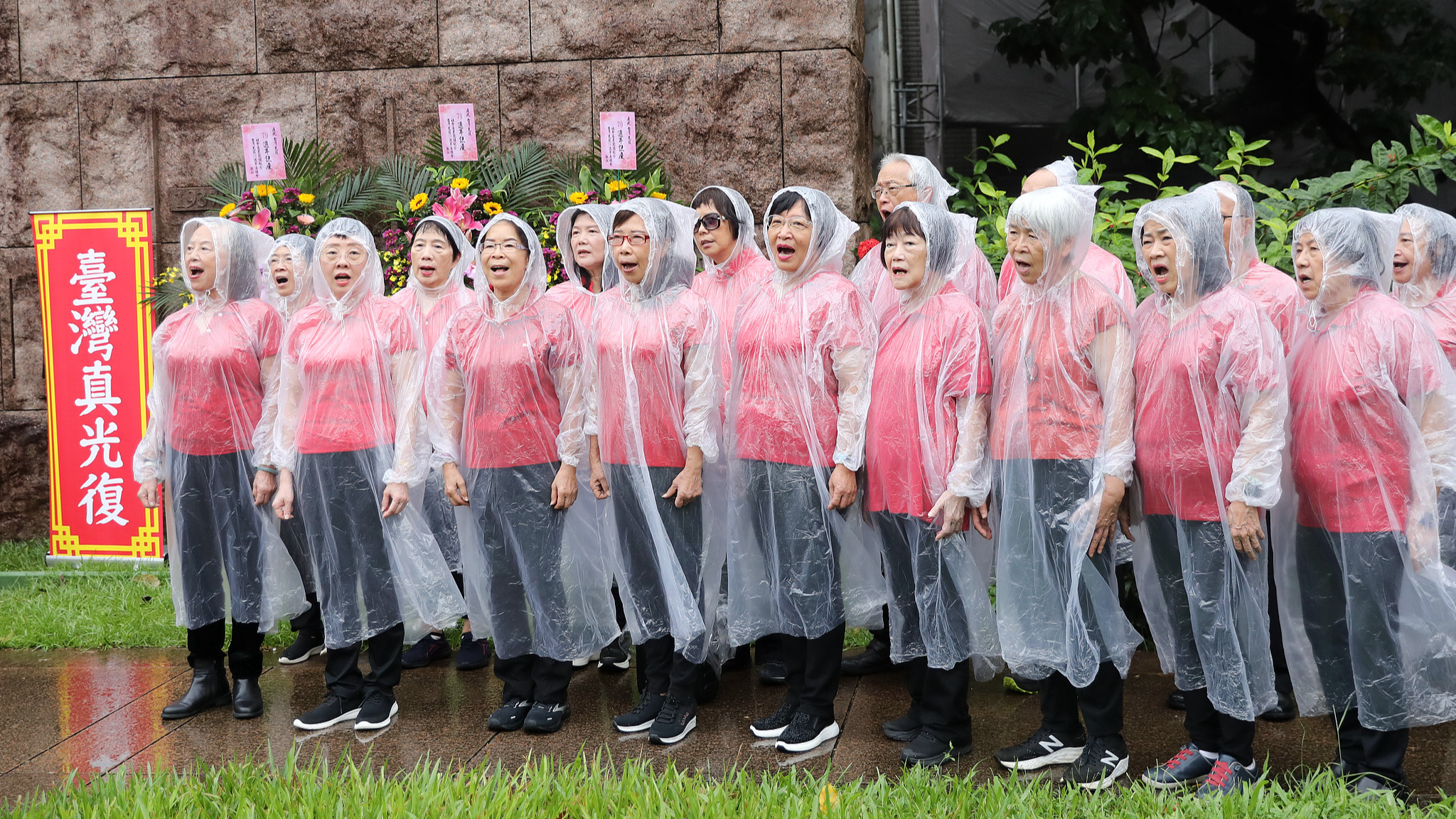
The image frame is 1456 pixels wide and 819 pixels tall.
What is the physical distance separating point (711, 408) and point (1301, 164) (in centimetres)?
480

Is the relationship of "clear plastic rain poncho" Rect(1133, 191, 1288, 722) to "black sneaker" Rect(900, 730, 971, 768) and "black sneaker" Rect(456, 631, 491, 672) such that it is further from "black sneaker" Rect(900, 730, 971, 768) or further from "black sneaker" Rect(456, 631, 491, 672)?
"black sneaker" Rect(456, 631, 491, 672)

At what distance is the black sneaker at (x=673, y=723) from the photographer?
3.63 meters

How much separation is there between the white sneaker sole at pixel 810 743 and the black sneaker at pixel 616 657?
1.06 meters

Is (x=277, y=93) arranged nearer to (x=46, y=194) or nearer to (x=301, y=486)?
(x=46, y=194)

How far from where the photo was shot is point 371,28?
6.78 m

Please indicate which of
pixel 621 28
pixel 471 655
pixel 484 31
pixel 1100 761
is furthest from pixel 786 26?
pixel 1100 761

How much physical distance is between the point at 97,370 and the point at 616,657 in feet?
12.1

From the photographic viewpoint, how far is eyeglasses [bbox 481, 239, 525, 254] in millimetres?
3750

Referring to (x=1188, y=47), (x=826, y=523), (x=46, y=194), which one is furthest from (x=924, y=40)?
(x=46, y=194)

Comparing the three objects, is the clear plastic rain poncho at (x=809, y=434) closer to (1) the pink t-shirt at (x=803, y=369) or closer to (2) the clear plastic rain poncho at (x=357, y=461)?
(1) the pink t-shirt at (x=803, y=369)

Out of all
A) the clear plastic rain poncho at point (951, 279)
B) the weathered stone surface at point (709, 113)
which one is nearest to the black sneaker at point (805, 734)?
the clear plastic rain poncho at point (951, 279)

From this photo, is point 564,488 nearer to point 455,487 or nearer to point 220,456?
point 455,487

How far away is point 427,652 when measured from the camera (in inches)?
183

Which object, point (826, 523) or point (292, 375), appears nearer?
point (826, 523)
